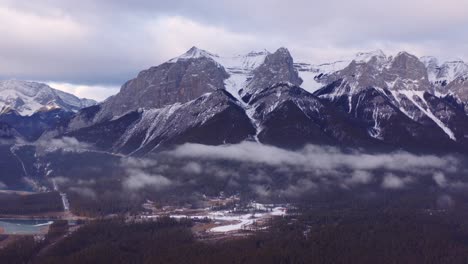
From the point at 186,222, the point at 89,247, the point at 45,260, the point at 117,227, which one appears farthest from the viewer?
the point at 186,222

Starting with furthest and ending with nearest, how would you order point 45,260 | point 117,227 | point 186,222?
point 186,222, point 117,227, point 45,260

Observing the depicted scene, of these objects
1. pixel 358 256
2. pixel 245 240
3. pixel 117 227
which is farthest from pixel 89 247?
pixel 358 256

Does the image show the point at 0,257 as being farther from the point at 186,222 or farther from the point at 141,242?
the point at 186,222

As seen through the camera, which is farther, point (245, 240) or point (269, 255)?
point (245, 240)

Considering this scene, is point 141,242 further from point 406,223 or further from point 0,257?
point 406,223

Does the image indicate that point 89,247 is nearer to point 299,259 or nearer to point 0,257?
point 0,257

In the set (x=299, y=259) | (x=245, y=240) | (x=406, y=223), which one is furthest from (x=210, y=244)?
(x=406, y=223)

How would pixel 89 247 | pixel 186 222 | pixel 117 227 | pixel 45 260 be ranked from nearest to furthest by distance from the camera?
pixel 45 260 → pixel 89 247 → pixel 117 227 → pixel 186 222

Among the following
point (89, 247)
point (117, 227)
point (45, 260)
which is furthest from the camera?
point (117, 227)

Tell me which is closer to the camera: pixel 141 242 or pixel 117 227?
pixel 141 242
